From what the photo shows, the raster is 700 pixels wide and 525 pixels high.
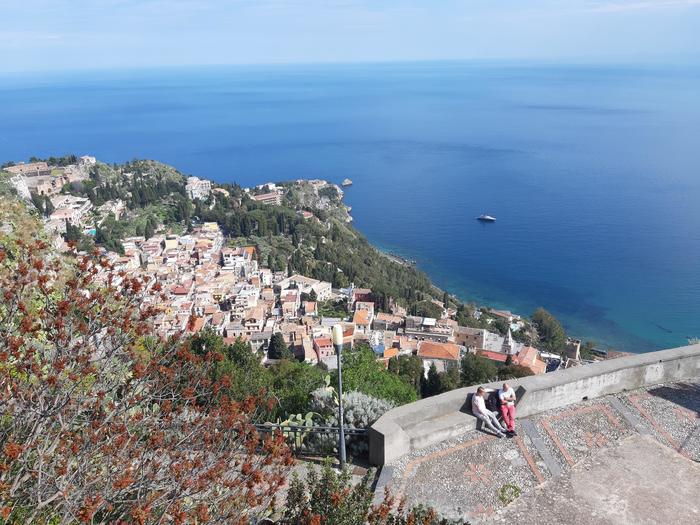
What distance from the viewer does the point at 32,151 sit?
107000 millimetres

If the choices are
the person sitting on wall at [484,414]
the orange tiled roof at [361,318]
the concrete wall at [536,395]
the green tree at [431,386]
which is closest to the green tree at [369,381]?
the concrete wall at [536,395]

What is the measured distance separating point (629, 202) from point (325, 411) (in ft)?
232

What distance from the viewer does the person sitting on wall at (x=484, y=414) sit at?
19.3ft

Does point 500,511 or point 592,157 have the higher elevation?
point 500,511

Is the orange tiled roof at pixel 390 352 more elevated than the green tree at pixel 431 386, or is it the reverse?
the green tree at pixel 431 386

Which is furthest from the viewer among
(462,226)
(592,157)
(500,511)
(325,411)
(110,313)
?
(592,157)

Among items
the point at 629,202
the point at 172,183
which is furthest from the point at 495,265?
the point at 172,183

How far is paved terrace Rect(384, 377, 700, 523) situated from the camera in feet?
16.0

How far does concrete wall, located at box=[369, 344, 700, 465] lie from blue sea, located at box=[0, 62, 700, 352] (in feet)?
107

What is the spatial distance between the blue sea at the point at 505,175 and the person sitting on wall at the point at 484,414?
114ft

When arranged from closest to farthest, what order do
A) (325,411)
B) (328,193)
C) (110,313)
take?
1. (110,313)
2. (325,411)
3. (328,193)

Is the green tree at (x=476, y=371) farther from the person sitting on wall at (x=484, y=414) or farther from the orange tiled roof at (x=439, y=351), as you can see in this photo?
the person sitting on wall at (x=484, y=414)

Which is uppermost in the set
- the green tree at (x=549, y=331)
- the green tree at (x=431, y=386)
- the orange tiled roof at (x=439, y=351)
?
the green tree at (x=431, y=386)

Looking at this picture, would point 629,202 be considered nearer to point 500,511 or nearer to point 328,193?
point 328,193
